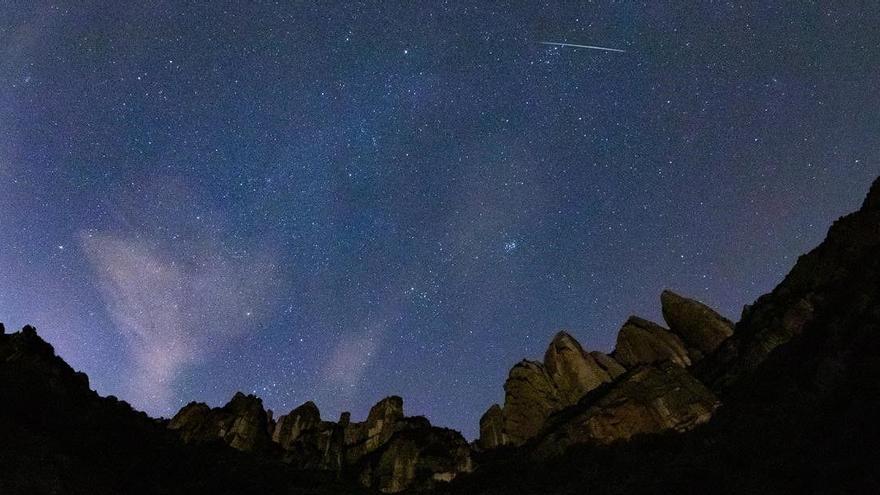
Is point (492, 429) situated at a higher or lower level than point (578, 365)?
lower

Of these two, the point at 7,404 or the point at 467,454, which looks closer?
the point at 7,404

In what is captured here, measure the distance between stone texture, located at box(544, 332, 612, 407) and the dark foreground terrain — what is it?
23 centimetres

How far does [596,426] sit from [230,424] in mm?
51663

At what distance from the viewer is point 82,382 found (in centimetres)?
5025

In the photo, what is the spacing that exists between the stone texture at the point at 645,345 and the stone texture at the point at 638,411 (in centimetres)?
2399

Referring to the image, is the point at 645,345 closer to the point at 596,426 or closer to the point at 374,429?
the point at 596,426

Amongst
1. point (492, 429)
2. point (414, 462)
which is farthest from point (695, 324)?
point (414, 462)

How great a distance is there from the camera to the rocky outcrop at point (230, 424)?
66.6 meters

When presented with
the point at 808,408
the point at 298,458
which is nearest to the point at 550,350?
the point at 298,458

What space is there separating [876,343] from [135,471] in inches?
2110

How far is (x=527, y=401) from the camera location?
72000 mm

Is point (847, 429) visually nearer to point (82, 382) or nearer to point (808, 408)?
point (808, 408)

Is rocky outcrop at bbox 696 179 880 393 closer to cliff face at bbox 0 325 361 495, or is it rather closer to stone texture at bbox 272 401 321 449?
cliff face at bbox 0 325 361 495

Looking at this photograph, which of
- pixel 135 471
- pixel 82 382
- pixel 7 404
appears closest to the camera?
pixel 7 404
